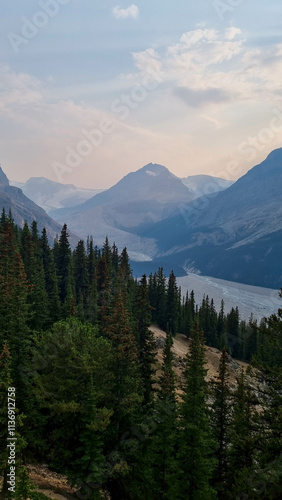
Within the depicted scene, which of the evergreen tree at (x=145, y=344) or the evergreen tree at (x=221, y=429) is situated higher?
the evergreen tree at (x=145, y=344)

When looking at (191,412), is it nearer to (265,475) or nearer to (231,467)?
(231,467)

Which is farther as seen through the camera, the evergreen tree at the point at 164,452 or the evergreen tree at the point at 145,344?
the evergreen tree at the point at 145,344

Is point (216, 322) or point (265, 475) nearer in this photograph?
point (265, 475)

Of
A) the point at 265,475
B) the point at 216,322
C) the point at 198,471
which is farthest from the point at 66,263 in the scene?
the point at 265,475

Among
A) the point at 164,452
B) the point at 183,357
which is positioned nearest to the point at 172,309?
the point at 183,357

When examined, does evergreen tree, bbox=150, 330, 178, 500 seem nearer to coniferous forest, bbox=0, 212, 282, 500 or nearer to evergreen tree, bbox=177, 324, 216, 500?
coniferous forest, bbox=0, 212, 282, 500

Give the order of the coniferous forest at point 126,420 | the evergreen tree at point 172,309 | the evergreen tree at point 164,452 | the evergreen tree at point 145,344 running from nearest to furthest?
the coniferous forest at point 126,420, the evergreen tree at point 164,452, the evergreen tree at point 145,344, the evergreen tree at point 172,309

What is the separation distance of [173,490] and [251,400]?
9.62 metres

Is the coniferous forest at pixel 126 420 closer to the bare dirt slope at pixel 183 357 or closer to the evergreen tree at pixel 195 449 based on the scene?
the evergreen tree at pixel 195 449

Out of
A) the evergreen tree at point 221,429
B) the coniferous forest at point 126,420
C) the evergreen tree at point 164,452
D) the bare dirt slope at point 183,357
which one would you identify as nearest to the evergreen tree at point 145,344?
the coniferous forest at point 126,420

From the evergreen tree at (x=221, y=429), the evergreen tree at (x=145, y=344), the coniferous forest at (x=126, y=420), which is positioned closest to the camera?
the coniferous forest at (x=126, y=420)

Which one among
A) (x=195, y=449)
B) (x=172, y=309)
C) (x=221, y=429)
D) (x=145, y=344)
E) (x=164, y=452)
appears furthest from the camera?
(x=172, y=309)

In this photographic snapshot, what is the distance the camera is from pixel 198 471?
22562mm

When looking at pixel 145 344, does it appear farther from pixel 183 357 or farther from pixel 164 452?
pixel 183 357
